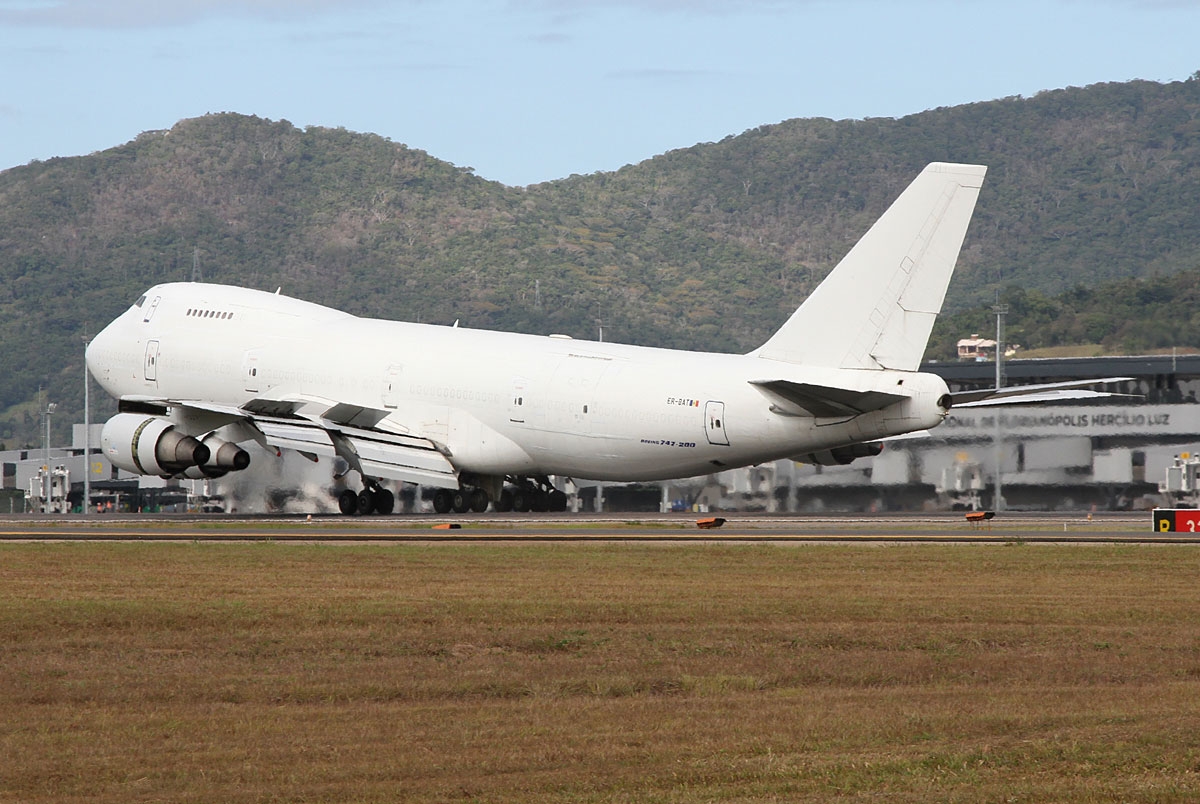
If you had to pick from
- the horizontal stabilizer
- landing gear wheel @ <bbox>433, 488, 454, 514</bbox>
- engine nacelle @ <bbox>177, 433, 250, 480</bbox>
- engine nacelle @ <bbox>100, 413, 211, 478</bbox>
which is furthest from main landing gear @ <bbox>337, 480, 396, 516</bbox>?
the horizontal stabilizer

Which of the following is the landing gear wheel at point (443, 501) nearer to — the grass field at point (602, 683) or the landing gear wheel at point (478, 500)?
the landing gear wheel at point (478, 500)

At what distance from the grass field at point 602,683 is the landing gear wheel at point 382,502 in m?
20.7

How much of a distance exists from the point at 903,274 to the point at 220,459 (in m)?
20.5

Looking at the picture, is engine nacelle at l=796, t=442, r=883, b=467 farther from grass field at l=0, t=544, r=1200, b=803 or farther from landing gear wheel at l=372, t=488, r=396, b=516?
grass field at l=0, t=544, r=1200, b=803

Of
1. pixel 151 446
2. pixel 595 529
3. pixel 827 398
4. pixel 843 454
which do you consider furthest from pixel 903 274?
pixel 151 446

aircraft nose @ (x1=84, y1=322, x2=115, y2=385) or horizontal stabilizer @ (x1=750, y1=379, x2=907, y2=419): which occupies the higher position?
aircraft nose @ (x1=84, y1=322, x2=115, y2=385)

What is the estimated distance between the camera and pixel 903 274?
39.7m

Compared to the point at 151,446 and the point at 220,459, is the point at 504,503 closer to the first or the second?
the point at 220,459

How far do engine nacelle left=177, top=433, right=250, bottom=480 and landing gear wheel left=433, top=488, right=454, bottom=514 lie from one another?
5537 mm

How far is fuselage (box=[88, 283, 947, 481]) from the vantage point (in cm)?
4175

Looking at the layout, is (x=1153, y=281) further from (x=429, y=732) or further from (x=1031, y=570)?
(x=429, y=732)

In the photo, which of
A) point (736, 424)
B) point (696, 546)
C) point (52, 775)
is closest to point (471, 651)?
point (52, 775)

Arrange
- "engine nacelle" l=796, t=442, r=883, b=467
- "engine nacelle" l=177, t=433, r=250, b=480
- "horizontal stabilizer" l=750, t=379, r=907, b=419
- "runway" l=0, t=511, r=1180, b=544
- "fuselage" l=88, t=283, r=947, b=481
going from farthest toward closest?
"engine nacelle" l=177, t=433, r=250, b=480, "engine nacelle" l=796, t=442, r=883, b=467, "fuselage" l=88, t=283, r=947, b=481, "horizontal stabilizer" l=750, t=379, r=907, b=419, "runway" l=0, t=511, r=1180, b=544

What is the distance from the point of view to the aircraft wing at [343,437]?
47594mm
